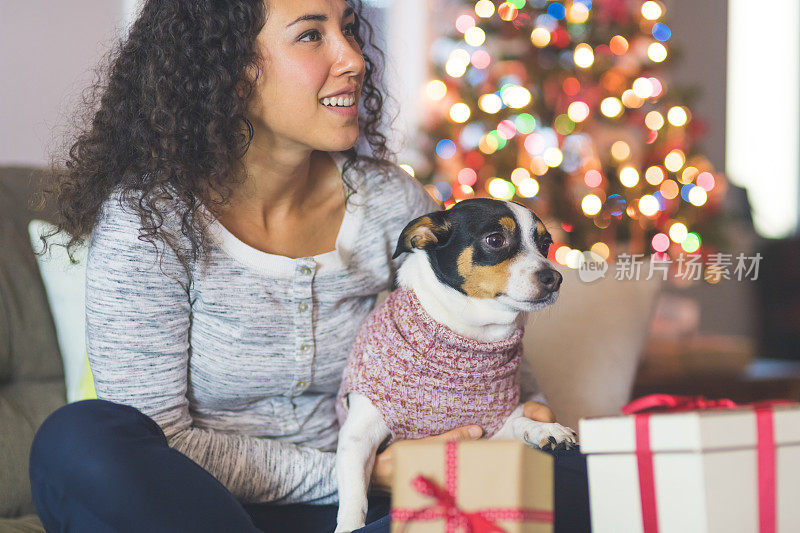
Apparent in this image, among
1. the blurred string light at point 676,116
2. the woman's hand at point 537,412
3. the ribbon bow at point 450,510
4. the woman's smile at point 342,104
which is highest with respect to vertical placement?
the blurred string light at point 676,116

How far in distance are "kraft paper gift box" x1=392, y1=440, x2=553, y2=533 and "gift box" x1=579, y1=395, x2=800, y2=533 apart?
0.09 meters

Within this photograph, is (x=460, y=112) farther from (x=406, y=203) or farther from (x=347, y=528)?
(x=347, y=528)

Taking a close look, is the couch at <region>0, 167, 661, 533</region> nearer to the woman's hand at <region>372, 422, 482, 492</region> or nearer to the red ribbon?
the woman's hand at <region>372, 422, 482, 492</region>

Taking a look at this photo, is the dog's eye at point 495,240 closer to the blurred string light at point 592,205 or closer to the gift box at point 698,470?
the gift box at point 698,470

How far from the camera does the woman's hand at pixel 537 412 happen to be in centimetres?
139

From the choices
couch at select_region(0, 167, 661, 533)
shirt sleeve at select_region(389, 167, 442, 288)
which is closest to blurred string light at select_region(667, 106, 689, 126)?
couch at select_region(0, 167, 661, 533)

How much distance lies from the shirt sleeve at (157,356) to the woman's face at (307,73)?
1.05ft

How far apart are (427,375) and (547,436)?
22 cm

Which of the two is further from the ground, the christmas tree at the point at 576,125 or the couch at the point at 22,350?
the christmas tree at the point at 576,125

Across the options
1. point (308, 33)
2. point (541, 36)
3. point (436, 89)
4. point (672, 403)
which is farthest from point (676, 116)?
point (672, 403)

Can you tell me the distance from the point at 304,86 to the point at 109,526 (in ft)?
2.58

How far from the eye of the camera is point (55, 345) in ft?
5.14

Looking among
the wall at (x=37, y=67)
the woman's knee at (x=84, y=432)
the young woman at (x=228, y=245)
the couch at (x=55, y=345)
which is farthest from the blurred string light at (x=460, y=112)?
the woman's knee at (x=84, y=432)

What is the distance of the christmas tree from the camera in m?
3.39
